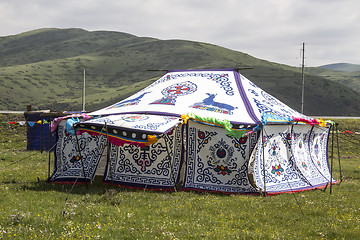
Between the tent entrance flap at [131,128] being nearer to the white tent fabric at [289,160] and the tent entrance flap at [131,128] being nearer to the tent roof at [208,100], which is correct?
the tent roof at [208,100]

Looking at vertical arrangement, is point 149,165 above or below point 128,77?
below

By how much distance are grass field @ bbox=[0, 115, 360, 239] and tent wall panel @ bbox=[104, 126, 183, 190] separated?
57 centimetres

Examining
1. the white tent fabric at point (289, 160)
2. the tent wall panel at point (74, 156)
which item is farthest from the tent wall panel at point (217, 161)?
the tent wall panel at point (74, 156)

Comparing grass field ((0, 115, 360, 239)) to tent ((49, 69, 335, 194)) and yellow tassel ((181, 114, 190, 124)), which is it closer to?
tent ((49, 69, 335, 194))

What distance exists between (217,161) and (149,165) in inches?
82.8

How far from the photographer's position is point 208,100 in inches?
483

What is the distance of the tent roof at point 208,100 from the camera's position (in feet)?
37.9

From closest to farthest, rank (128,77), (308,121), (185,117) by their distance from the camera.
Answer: (185,117) → (308,121) → (128,77)

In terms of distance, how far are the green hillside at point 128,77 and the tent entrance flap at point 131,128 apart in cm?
7572

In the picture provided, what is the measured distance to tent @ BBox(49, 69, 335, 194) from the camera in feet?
35.4

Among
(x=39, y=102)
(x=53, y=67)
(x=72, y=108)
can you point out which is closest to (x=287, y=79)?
(x=72, y=108)

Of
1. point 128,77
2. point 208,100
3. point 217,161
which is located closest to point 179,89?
point 208,100

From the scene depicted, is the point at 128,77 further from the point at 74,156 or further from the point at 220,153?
the point at 220,153

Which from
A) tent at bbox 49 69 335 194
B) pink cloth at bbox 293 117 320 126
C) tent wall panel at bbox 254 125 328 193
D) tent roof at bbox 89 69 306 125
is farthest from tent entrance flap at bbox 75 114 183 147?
pink cloth at bbox 293 117 320 126
